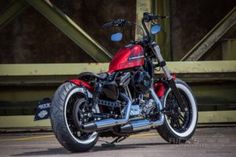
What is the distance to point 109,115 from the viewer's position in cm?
836

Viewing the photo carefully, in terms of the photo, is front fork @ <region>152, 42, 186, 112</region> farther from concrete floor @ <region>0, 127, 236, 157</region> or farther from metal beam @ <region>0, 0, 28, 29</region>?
metal beam @ <region>0, 0, 28, 29</region>

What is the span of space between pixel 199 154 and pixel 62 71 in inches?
162

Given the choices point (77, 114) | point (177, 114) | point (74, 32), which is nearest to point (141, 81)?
point (177, 114)

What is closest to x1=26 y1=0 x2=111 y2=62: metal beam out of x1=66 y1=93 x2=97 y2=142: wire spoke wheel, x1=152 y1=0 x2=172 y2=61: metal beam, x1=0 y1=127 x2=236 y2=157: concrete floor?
x1=152 y1=0 x2=172 y2=61: metal beam

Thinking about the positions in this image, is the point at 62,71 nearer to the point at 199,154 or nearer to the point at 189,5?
the point at 199,154

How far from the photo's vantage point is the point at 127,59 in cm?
855

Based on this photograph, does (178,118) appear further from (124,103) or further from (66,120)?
(66,120)

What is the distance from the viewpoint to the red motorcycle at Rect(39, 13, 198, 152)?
26.2 feet

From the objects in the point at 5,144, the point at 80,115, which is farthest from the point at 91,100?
the point at 5,144

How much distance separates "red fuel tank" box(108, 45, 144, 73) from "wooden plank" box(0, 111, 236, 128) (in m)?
3.19

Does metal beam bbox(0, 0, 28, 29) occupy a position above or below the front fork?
above

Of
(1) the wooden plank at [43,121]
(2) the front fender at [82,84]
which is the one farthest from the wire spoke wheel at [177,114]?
(1) the wooden plank at [43,121]

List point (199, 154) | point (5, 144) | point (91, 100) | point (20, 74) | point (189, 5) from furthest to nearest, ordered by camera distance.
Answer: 1. point (189, 5)
2. point (20, 74)
3. point (5, 144)
4. point (91, 100)
5. point (199, 154)

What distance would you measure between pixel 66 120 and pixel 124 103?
867mm
